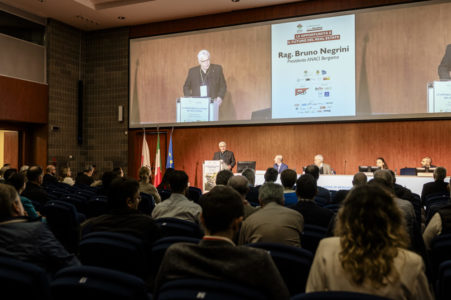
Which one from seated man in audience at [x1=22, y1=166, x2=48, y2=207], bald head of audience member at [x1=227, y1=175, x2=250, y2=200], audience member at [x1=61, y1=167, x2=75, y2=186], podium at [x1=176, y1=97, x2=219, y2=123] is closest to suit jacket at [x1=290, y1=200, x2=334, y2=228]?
bald head of audience member at [x1=227, y1=175, x2=250, y2=200]

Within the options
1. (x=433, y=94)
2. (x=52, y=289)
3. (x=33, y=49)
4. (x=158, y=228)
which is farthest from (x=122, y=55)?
(x=52, y=289)

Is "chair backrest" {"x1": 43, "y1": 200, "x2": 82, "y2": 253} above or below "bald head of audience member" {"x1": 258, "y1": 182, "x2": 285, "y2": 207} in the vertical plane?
below

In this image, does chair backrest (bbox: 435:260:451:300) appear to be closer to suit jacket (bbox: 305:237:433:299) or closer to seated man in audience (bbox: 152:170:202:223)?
suit jacket (bbox: 305:237:433:299)

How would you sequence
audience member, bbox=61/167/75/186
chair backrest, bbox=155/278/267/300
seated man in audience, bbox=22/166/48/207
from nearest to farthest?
chair backrest, bbox=155/278/267/300 → seated man in audience, bbox=22/166/48/207 → audience member, bbox=61/167/75/186

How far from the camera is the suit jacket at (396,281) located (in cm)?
145

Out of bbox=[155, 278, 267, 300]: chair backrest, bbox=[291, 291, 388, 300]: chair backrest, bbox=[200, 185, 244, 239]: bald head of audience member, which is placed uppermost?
bbox=[200, 185, 244, 239]: bald head of audience member

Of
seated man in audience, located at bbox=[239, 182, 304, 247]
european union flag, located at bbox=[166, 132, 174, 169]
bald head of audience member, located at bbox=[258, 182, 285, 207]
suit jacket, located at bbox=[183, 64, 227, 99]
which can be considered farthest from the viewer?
european union flag, located at bbox=[166, 132, 174, 169]

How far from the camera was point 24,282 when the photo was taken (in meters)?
1.45

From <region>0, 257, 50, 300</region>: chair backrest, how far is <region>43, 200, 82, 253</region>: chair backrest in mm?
2409

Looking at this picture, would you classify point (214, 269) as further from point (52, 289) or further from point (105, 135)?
point (105, 135)

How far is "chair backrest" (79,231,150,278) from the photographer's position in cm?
222

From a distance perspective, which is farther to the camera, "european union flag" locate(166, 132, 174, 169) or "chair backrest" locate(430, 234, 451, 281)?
"european union flag" locate(166, 132, 174, 169)

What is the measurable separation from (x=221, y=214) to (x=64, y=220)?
274 centimetres

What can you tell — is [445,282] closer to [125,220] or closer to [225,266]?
[225,266]
